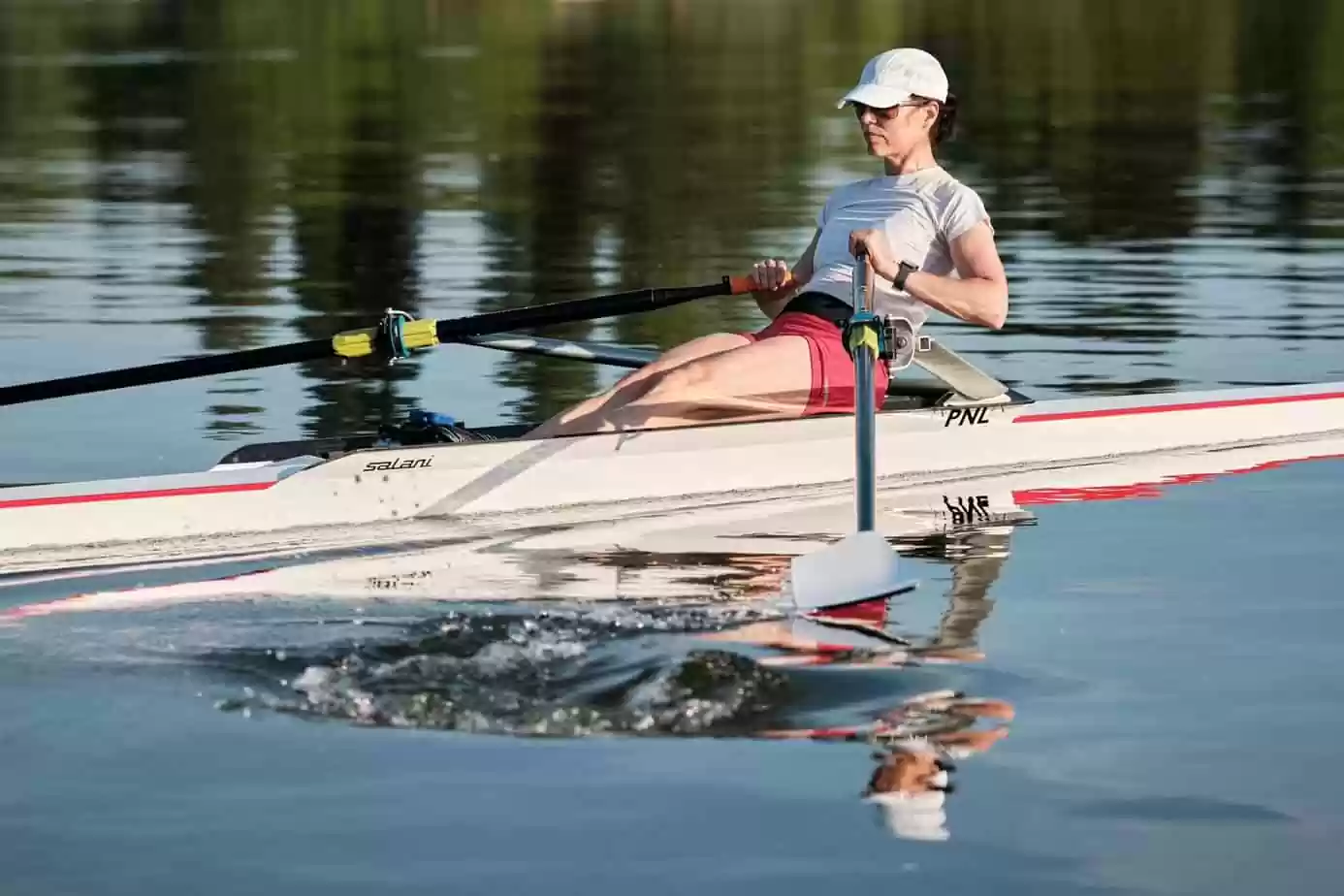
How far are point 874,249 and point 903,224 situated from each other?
18.8 inches

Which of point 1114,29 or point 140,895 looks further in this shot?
point 1114,29

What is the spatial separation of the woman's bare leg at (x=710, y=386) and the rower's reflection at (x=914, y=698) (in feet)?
3.33

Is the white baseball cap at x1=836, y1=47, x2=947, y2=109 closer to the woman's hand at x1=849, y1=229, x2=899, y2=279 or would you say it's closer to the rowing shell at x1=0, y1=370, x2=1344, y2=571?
the woman's hand at x1=849, y1=229, x2=899, y2=279

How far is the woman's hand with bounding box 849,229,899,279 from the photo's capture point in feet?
30.7

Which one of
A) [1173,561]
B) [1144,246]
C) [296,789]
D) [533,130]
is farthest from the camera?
[533,130]

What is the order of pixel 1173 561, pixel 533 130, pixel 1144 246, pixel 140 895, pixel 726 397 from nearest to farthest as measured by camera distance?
pixel 140 895
pixel 1173 561
pixel 726 397
pixel 1144 246
pixel 533 130

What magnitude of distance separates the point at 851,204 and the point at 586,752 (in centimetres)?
394

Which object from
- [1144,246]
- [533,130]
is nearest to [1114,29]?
[533,130]

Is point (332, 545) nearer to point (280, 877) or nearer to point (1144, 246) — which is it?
point (280, 877)

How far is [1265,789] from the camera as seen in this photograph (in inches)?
250

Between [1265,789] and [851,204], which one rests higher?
[851,204]

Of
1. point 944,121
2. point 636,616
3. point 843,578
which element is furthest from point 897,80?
point 636,616

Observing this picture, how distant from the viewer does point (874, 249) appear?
30.8ft

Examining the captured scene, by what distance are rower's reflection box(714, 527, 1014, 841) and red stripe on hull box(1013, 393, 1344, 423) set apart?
1.69 meters
